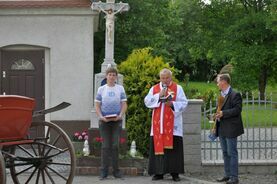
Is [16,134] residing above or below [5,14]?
below

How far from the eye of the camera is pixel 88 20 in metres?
13.7

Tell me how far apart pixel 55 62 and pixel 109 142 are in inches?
176

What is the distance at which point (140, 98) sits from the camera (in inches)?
436

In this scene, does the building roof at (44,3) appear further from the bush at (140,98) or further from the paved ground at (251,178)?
the paved ground at (251,178)

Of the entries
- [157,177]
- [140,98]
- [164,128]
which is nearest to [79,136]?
[140,98]

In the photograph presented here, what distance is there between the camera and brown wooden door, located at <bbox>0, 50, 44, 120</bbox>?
1372 centimetres

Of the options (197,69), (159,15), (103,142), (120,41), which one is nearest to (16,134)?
(103,142)

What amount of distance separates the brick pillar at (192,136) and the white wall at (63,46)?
3.67m

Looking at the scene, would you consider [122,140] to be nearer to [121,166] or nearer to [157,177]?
[121,166]

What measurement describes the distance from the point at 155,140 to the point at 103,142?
2.79 ft

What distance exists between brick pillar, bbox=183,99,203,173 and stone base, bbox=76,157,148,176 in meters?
0.79

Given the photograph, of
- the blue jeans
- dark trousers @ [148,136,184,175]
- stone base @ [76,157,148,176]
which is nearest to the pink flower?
stone base @ [76,157,148,176]

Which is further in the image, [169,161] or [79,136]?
[79,136]

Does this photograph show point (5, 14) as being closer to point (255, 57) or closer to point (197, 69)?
point (255, 57)
